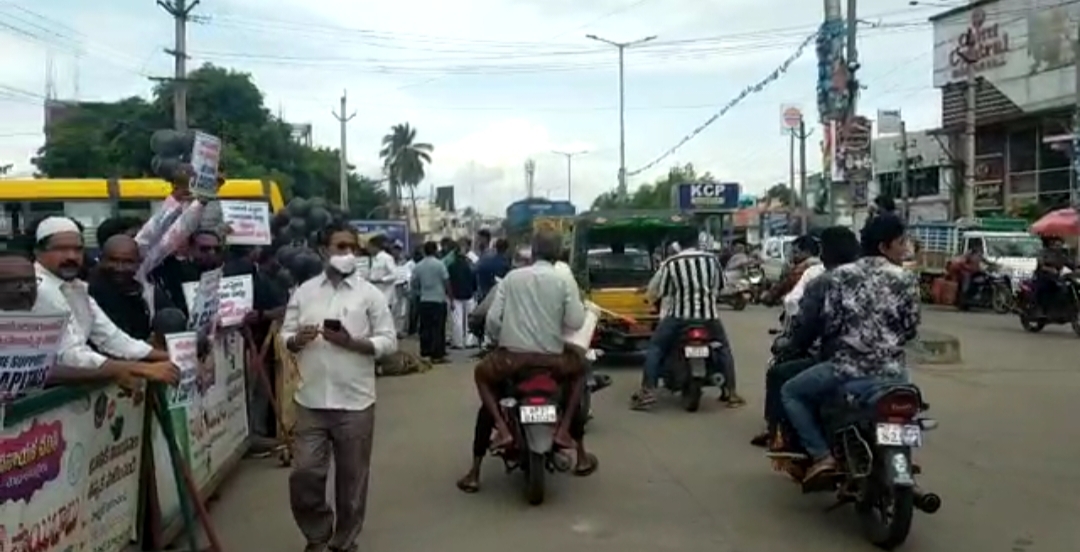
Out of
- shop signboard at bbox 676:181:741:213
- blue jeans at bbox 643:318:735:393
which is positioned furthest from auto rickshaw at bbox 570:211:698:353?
shop signboard at bbox 676:181:741:213

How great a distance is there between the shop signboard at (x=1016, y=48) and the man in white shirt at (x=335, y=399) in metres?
36.2

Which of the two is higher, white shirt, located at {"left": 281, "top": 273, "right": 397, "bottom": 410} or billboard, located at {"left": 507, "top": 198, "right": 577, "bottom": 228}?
billboard, located at {"left": 507, "top": 198, "right": 577, "bottom": 228}

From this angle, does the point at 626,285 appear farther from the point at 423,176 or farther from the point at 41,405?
the point at 423,176

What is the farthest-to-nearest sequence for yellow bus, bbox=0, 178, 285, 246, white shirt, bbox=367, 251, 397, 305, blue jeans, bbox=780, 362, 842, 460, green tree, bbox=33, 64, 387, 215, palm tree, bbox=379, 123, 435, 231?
palm tree, bbox=379, 123, 435, 231
green tree, bbox=33, 64, 387, 215
white shirt, bbox=367, 251, 397, 305
yellow bus, bbox=0, 178, 285, 246
blue jeans, bbox=780, 362, 842, 460

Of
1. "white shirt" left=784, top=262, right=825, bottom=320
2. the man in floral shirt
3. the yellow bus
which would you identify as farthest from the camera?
the yellow bus

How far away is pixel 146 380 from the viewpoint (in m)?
5.88

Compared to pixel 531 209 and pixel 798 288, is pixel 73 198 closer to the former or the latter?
pixel 798 288

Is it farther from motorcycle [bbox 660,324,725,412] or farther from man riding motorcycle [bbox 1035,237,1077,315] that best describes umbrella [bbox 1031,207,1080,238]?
motorcycle [bbox 660,324,725,412]

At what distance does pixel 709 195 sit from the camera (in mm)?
37281

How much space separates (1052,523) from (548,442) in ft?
10.2

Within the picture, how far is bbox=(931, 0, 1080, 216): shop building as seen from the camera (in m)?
39.7

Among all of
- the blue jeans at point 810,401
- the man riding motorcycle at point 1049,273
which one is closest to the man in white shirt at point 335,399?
the blue jeans at point 810,401

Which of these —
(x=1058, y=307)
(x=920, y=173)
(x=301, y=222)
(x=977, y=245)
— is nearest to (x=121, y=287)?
(x=301, y=222)

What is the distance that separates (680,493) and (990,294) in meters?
23.0
